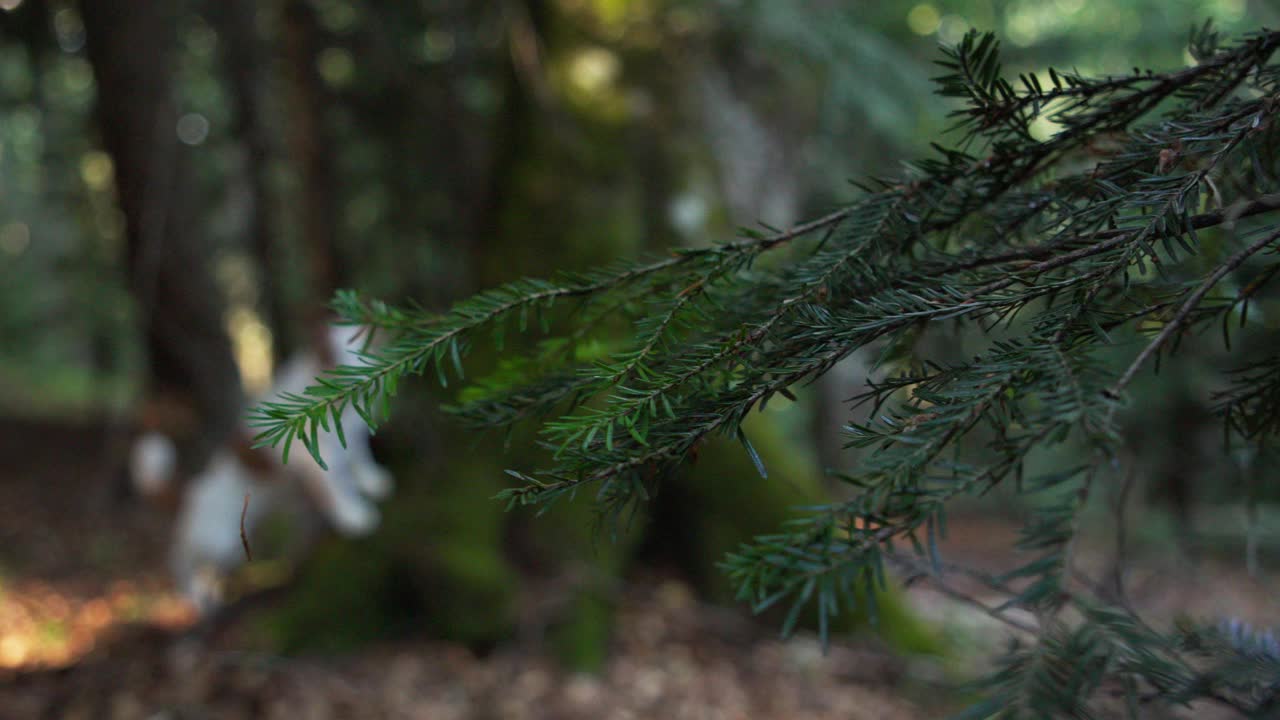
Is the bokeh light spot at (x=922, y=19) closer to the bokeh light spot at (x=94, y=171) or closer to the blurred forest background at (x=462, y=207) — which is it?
the blurred forest background at (x=462, y=207)

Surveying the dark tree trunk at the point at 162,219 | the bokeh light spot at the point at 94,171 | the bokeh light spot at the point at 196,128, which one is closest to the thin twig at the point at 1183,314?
A: the dark tree trunk at the point at 162,219

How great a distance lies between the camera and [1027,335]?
0.86 meters

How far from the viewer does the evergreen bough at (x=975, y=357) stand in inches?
29.6

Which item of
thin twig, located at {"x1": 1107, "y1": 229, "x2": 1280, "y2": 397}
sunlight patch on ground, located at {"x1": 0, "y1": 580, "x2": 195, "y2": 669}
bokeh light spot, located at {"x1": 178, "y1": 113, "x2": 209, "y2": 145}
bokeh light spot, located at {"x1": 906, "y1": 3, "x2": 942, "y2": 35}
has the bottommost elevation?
sunlight patch on ground, located at {"x1": 0, "y1": 580, "x2": 195, "y2": 669}

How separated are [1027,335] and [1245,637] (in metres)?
0.63

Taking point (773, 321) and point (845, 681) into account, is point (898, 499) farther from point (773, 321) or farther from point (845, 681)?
point (845, 681)

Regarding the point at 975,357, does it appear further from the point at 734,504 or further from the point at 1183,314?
the point at 734,504

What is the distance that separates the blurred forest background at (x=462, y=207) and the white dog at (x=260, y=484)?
263 millimetres

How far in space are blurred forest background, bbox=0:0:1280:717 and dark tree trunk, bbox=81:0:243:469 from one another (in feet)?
0.07

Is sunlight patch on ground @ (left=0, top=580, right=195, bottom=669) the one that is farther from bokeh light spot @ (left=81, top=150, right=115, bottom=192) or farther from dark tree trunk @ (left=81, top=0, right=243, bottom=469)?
bokeh light spot @ (left=81, top=150, right=115, bottom=192)

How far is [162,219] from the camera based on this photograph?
4977 mm

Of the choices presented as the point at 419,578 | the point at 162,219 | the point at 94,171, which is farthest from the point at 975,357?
the point at 94,171

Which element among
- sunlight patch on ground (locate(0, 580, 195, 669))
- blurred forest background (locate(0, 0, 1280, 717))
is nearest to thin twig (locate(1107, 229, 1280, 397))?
blurred forest background (locate(0, 0, 1280, 717))

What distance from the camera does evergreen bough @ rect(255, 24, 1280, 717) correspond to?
75cm
